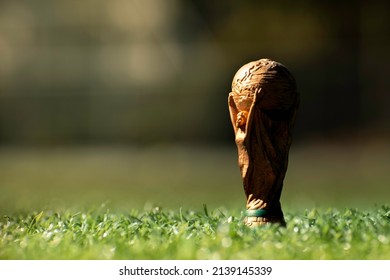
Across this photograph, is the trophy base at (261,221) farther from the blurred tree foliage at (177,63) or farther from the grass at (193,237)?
the blurred tree foliage at (177,63)

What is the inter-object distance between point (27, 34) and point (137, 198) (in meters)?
6.35

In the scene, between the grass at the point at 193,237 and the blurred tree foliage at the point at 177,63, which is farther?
the blurred tree foliage at the point at 177,63

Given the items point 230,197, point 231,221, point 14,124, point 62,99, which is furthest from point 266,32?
point 231,221

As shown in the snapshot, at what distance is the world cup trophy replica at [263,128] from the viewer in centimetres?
400

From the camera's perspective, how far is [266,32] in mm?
12023

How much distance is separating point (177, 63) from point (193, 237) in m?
8.10

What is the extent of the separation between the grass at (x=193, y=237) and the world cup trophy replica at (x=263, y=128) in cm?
16

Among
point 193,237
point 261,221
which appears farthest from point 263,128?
point 193,237

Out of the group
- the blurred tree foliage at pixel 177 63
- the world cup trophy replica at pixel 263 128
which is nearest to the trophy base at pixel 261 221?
the world cup trophy replica at pixel 263 128

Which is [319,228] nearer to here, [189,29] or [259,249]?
[259,249]

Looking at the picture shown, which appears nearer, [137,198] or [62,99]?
[137,198]

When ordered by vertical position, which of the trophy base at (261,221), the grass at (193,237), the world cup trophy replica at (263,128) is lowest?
the grass at (193,237)

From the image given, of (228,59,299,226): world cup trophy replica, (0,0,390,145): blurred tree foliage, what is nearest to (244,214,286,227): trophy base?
(228,59,299,226): world cup trophy replica

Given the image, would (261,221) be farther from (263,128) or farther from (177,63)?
(177,63)
